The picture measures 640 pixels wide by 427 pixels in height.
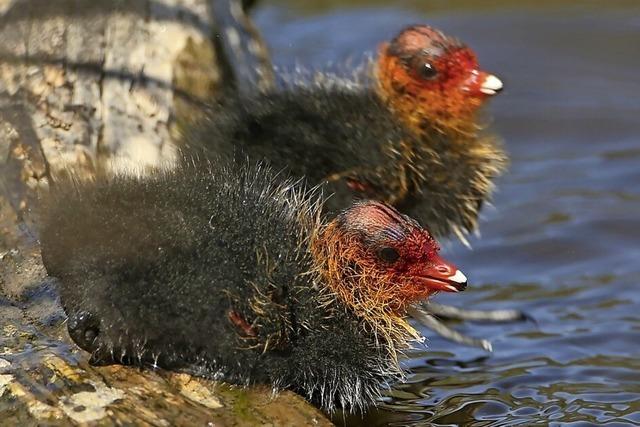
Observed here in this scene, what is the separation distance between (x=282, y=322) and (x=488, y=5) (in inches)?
225

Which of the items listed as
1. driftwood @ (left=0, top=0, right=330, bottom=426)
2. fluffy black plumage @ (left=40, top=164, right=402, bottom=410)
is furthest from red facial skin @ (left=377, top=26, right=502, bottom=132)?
fluffy black plumage @ (left=40, top=164, right=402, bottom=410)

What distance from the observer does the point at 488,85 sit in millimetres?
5312

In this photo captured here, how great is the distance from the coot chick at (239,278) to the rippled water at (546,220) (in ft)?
1.25

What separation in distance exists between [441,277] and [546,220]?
250cm

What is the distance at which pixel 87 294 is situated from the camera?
12.2 feet

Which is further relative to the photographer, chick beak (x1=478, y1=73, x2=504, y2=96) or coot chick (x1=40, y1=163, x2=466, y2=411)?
chick beak (x1=478, y1=73, x2=504, y2=96)

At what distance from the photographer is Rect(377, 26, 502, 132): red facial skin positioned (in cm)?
526

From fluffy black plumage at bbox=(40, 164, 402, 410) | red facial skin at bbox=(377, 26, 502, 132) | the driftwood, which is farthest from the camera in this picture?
red facial skin at bbox=(377, 26, 502, 132)

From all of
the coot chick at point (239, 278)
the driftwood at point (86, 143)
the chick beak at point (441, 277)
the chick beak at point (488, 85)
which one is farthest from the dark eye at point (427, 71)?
the chick beak at point (441, 277)

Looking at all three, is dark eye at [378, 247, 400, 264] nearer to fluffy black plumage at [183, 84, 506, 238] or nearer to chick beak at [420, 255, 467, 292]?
chick beak at [420, 255, 467, 292]

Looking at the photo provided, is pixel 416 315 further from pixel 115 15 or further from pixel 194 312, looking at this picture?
pixel 115 15

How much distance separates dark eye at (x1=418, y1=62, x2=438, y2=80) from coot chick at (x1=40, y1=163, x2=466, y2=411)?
1.28 m

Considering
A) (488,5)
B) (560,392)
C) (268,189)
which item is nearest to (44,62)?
(268,189)

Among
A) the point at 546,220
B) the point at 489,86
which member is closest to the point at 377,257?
the point at 489,86
